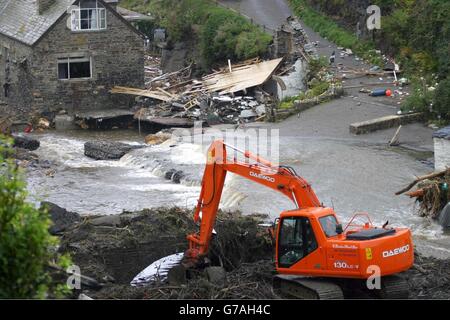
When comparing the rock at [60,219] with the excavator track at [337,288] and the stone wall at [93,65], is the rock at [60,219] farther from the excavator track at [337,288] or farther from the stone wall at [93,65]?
the stone wall at [93,65]

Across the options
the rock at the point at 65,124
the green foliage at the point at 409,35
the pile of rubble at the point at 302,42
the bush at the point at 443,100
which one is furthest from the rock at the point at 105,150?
the pile of rubble at the point at 302,42

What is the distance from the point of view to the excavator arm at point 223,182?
1934 centimetres

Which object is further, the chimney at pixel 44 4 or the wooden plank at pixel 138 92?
the wooden plank at pixel 138 92

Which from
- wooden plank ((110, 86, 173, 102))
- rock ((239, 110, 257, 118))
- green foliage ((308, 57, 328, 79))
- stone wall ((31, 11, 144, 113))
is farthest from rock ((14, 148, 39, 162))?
green foliage ((308, 57, 328, 79))

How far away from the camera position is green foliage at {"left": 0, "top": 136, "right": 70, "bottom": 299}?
12602 mm

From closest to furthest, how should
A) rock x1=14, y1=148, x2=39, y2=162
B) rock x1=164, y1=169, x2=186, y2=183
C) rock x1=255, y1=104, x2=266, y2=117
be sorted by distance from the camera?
rock x1=164, y1=169, x2=186, y2=183 → rock x1=14, y1=148, x2=39, y2=162 → rock x1=255, y1=104, x2=266, y2=117

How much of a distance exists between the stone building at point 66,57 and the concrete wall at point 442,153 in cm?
1890

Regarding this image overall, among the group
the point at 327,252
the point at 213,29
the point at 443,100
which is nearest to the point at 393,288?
the point at 327,252

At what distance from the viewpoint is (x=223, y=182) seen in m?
20.9

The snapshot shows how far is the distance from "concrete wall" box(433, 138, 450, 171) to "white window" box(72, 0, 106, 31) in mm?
19235

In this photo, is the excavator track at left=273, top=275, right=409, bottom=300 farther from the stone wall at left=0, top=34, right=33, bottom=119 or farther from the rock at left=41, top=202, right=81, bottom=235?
the stone wall at left=0, top=34, right=33, bottom=119

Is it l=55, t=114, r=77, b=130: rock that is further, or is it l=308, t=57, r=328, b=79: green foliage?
l=308, t=57, r=328, b=79: green foliage

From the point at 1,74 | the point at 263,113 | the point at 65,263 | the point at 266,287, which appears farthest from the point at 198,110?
the point at 65,263
